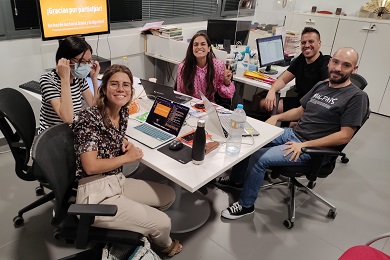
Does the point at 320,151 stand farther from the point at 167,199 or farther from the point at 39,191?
the point at 39,191

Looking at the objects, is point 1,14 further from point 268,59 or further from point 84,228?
point 268,59

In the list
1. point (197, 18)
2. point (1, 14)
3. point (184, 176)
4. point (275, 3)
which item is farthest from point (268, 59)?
point (1, 14)

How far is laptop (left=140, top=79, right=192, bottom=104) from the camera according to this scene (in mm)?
2328

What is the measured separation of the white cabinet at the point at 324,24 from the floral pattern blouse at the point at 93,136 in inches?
160

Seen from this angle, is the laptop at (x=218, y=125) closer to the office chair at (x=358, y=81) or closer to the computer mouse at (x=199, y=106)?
the computer mouse at (x=199, y=106)

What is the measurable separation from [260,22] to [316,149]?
2701mm

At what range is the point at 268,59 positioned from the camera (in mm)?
3311

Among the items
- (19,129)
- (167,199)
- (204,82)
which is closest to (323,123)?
(204,82)

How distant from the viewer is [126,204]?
1580 mm

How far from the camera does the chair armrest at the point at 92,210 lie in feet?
4.34

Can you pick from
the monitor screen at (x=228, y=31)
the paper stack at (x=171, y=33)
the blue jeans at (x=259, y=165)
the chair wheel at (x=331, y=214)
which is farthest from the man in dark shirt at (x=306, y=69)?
the paper stack at (x=171, y=33)

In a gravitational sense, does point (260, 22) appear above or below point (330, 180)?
above

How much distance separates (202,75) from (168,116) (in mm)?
868

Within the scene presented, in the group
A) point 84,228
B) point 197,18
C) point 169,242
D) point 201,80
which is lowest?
point 169,242
